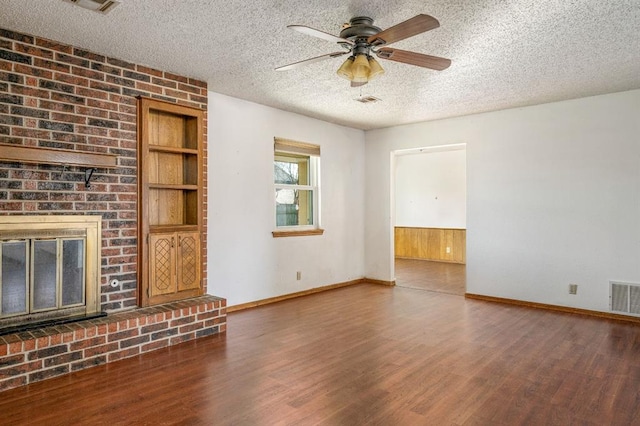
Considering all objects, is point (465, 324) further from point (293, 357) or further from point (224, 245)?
point (224, 245)

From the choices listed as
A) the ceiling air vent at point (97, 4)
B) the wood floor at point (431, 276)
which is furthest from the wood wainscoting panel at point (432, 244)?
the ceiling air vent at point (97, 4)

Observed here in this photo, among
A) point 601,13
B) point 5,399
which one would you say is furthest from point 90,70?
point 601,13

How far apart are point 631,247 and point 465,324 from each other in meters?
2.05

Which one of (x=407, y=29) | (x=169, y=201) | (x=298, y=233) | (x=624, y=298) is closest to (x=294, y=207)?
(x=298, y=233)

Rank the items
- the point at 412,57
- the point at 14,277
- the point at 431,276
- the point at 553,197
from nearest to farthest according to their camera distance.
Result: the point at 412,57 → the point at 14,277 → the point at 553,197 → the point at 431,276

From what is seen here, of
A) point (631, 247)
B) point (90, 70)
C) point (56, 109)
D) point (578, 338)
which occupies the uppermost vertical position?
point (90, 70)

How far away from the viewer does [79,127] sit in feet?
10.7

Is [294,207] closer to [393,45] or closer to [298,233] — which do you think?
[298,233]

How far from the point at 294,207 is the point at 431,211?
15.0 ft

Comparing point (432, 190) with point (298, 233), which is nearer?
point (298, 233)

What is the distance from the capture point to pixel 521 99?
15.3ft

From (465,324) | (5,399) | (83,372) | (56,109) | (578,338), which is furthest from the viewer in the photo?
(465,324)

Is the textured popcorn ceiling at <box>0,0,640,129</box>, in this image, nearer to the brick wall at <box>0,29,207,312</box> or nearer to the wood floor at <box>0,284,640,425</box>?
the brick wall at <box>0,29,207,312</box>

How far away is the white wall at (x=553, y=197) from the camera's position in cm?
441
